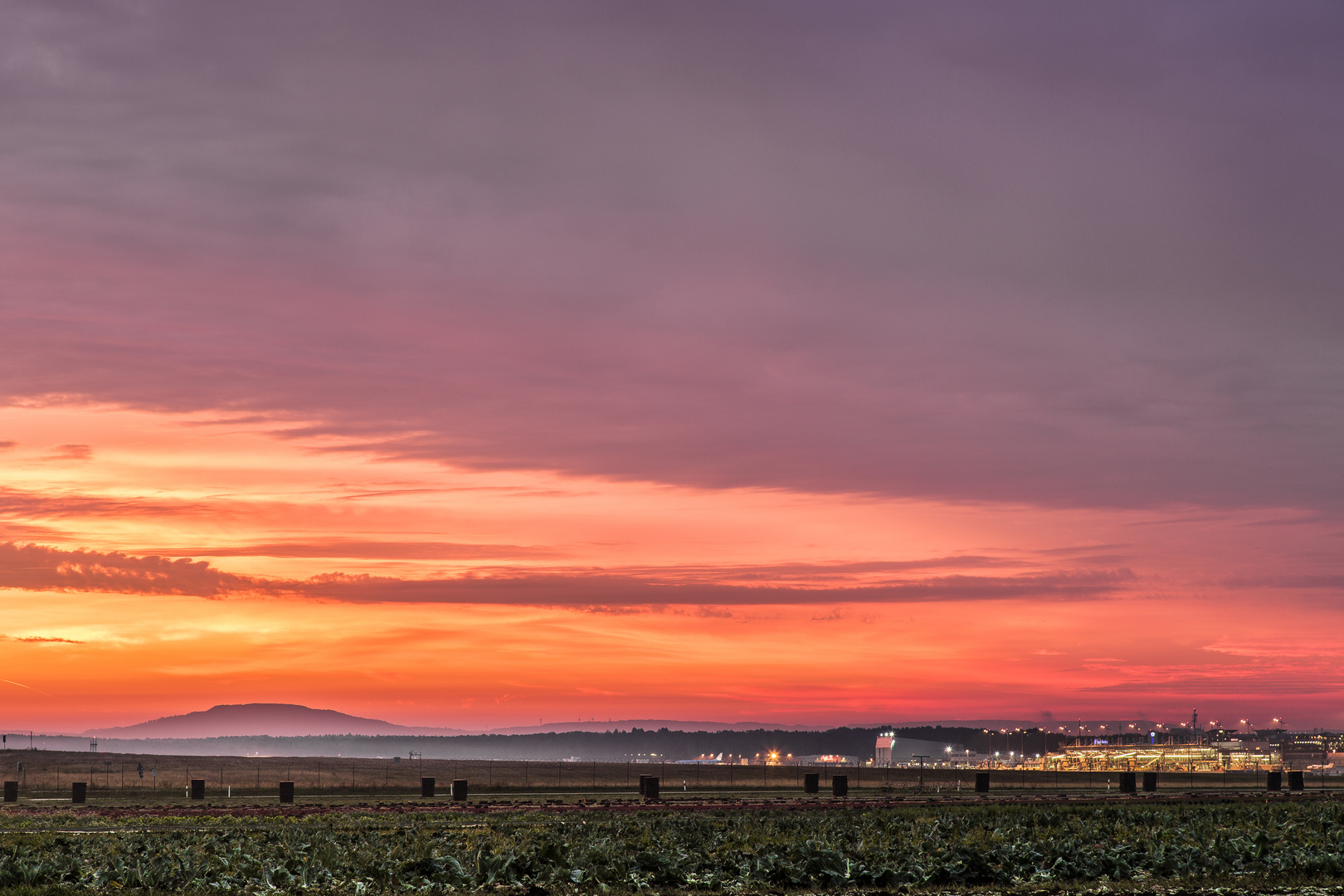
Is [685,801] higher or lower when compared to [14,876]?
lower

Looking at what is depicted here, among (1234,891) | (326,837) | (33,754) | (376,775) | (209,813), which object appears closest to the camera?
(1234,891)

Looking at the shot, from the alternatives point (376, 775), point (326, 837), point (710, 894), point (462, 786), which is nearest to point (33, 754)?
point (376, 775)

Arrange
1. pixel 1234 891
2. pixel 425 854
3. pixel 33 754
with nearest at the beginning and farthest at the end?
pixel 1234 891 < pixel 425 854 < pixel 33 754

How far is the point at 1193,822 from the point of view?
42688mm

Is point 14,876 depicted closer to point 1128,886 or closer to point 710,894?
point 710,894

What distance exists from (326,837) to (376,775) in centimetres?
12948

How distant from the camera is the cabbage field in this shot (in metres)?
26.9

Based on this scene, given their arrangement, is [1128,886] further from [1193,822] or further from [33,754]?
[33,754]

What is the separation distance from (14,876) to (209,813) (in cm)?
3457

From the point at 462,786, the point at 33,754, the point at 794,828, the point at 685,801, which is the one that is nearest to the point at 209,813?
the point at 462,786

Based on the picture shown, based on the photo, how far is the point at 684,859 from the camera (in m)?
29.4

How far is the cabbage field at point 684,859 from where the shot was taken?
88.3ft

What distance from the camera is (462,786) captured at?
7425 centimetres

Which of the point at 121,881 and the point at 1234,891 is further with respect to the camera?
the point at 121,881
